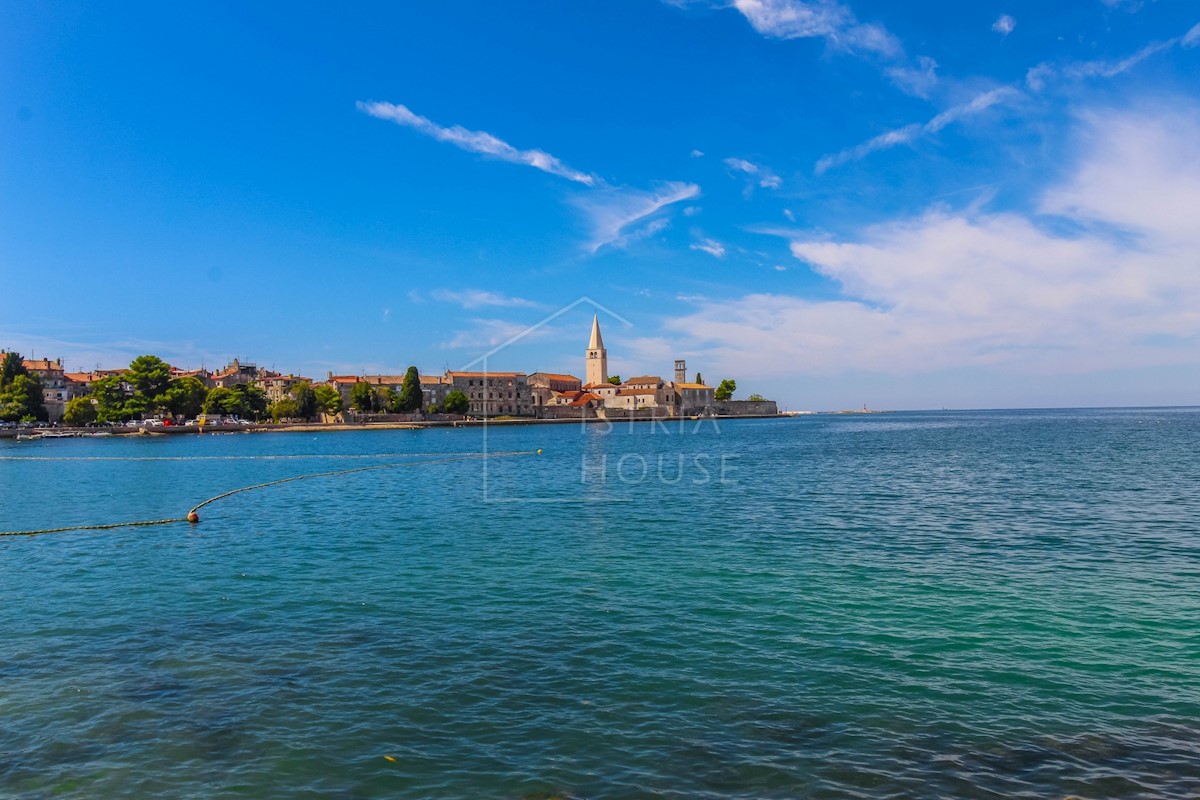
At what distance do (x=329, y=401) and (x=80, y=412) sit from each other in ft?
136

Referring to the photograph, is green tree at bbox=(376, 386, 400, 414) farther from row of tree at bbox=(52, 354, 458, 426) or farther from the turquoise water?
the turquoise water

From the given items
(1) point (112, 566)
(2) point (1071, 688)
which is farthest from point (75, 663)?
(2) point (1071, 688)

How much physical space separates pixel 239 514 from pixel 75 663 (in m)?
20.2

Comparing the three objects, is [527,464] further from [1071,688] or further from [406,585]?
[1071,688]

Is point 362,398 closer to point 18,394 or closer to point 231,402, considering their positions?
point 231,402

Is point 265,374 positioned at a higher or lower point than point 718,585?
higher

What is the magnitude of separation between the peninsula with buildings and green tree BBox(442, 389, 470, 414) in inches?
8.7

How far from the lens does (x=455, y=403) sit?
161 metres

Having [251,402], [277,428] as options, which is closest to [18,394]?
[251,402]


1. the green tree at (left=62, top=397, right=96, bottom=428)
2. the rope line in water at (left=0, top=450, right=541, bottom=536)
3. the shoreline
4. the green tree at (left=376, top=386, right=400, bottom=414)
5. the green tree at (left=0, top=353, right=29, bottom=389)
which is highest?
the green tree at (left=0, top=353, right=29, bottom=389)

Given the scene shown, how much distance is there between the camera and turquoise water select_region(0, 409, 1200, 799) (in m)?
8.77

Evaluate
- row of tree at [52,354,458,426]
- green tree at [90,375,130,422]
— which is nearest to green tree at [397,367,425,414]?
row of tree at [52,354,458,426]

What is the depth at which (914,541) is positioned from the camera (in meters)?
22.9

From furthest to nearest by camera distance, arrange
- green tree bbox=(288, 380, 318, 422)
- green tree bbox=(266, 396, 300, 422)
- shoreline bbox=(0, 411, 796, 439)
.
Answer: green tree bbox=(288, 380, 318, 422) → green tree bbox=(266, 396, 300, 422) → shoreline bbox=(0, 411, 796, 439)
